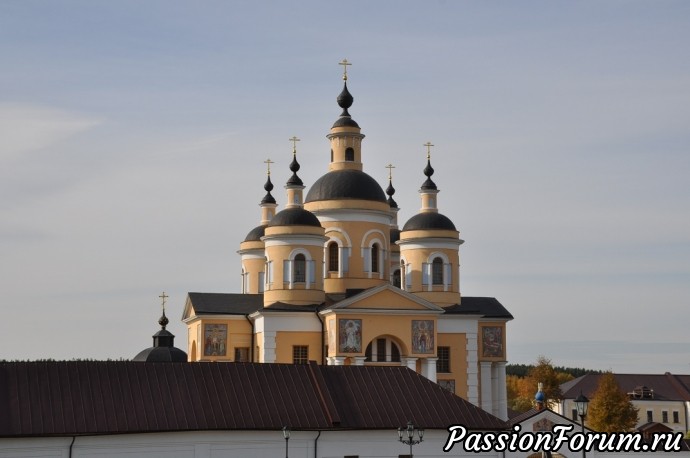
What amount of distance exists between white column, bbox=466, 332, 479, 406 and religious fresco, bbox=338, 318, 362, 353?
6.54m

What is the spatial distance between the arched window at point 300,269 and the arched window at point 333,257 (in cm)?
279

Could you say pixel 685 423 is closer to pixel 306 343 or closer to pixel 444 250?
pixel 444 250

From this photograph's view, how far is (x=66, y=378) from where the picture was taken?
29.8m

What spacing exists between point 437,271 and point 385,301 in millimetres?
6461

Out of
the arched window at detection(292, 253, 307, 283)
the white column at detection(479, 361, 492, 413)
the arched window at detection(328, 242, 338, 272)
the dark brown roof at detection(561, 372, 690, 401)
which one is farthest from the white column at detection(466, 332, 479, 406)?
the dark brown roof at detection(561, 372, 690, 401)

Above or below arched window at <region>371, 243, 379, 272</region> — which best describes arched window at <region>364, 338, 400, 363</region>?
below

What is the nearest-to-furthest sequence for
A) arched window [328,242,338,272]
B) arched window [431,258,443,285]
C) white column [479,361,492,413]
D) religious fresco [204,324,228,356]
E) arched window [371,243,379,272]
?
religious fresco [204,324,228,356], arched window [328,242,338,272], arched window [371,243,379,272], arched window [431,258,443,285], white column [479,361,492,413]

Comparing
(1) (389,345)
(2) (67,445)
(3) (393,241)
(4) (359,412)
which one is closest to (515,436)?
(4) (359,412)

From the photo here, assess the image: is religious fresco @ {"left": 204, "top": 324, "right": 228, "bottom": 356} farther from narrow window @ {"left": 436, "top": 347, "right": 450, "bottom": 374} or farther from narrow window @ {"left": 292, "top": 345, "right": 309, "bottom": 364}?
narrow window @ {"left": 436, "top": 347, "right": 450, "bottom": 374}

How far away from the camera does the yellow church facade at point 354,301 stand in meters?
49.1

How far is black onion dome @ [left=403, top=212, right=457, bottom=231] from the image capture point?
54969 millimetres

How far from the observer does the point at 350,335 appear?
48469mm

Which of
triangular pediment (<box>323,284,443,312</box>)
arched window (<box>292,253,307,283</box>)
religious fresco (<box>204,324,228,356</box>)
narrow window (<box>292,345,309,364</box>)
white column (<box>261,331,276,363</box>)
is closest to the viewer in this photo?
triangular pediment (<box>323,284,443,312</box>)

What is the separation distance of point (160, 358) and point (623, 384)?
4990cm
